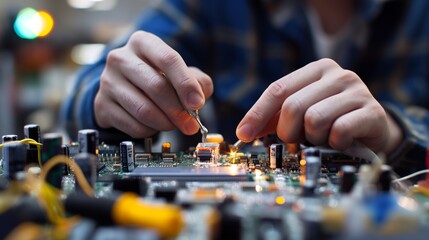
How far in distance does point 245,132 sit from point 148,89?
0.28 metres

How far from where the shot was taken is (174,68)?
1.08 meters

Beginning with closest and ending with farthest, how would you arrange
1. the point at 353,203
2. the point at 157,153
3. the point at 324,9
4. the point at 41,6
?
1. the point at 353,203
2. the point at 157,153
3. the point at 324,9
4. the point at 41,6

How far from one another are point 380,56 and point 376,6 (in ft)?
0.70

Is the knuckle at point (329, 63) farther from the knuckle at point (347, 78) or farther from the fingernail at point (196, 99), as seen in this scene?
the fingernail at point (196, 99)

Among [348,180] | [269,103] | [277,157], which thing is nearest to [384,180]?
[348,180]

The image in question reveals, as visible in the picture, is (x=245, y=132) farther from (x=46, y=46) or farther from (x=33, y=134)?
(x=46, y=46)

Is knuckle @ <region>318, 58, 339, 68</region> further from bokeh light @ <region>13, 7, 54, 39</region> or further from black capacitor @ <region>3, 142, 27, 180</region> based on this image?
bokeh light @ <region>13, 7, 54, 39</region>

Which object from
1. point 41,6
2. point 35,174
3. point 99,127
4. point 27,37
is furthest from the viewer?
point 41,6

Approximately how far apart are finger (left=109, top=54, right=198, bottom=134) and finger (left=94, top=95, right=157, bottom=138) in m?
0.03

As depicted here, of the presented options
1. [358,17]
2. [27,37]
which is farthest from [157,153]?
[27,37]

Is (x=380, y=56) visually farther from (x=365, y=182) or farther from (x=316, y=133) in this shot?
(x=365, y=182)

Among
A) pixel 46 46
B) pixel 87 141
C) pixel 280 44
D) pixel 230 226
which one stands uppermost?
pixel 46 46

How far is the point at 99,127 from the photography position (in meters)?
1.39

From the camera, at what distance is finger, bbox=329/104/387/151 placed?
94cm
